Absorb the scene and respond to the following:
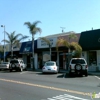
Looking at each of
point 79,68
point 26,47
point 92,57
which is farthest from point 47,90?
point 26,47

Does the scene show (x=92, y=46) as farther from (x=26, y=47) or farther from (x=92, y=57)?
(x=26, y=47)

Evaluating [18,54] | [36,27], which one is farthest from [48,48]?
[18,54]

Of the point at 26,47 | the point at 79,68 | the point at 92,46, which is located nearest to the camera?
the point at 79,68

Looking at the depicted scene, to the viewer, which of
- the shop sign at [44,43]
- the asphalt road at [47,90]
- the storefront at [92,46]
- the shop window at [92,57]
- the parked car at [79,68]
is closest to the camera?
the asphalt road at [47,90]

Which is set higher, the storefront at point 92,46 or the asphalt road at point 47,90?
the storefront at point 92,46

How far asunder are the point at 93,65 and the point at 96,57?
1.18 m

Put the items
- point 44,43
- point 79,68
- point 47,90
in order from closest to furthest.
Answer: point 47,90, point 79,68, point 44,43

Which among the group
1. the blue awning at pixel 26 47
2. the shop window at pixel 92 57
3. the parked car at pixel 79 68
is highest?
the blue awning at pixel 26 47

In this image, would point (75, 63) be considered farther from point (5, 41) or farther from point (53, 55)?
point (5, 41)

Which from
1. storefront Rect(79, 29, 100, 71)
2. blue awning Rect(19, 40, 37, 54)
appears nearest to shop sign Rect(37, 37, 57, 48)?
blue awning Rect(19, 40, 37, 54)

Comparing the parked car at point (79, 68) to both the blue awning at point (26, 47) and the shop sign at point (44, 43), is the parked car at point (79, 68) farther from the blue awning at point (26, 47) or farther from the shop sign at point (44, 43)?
the blue awning at point (26, 47)

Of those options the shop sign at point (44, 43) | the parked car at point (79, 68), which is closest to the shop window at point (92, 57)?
the shop sign at point (44, 43)

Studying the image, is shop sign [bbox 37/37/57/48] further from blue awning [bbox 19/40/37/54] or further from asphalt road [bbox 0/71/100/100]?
asphalt road [bbox 0/71/100/100]

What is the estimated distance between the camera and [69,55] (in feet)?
102
